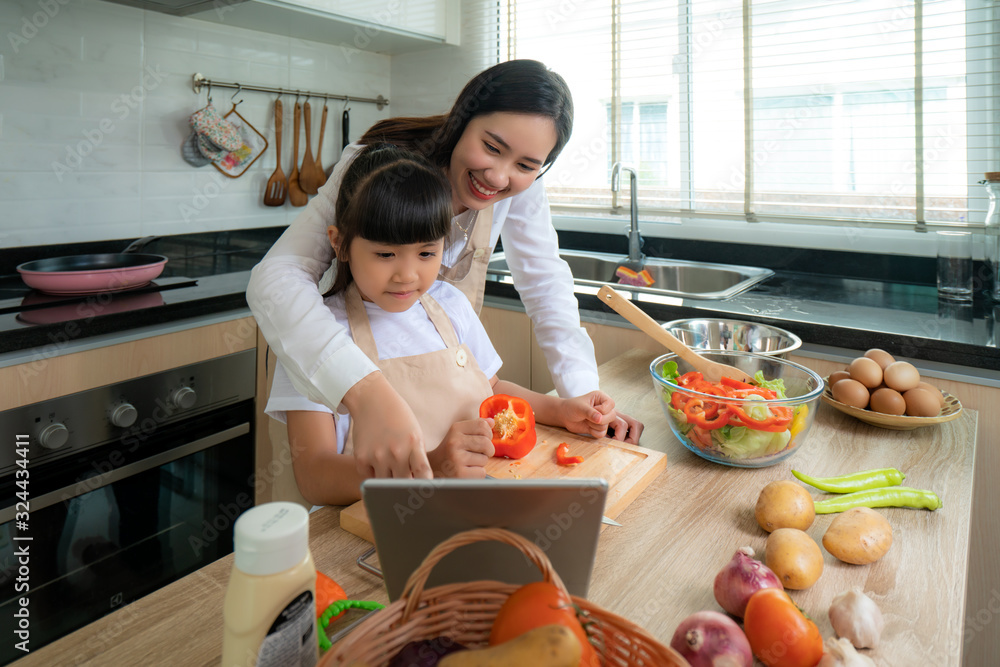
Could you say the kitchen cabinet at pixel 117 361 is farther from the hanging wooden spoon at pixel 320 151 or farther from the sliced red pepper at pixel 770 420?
the sliced red pepper at pixel 770 420

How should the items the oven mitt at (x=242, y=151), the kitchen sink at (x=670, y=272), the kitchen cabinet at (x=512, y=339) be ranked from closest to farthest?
the kitchen cabinet at (x=512, y=339), the kitchen sink at (x=670, y=272), the oven mitt at (x=242, y=151)

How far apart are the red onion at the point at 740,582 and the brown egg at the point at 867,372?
63cm

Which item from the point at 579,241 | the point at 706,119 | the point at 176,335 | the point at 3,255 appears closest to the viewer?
the point at 176,335

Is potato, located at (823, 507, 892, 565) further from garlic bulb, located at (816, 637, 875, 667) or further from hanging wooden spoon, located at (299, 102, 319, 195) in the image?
hanging wooden spoon, located at (299, 102, 319, 195)

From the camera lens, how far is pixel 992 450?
4.24 ft

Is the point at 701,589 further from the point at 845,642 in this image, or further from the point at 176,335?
the point at 176,335

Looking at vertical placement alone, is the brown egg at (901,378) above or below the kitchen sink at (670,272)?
below

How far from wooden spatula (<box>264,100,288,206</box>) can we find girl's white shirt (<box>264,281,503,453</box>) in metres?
1.32

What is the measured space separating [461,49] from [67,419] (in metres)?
2.00

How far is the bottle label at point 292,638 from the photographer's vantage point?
1.44 ft

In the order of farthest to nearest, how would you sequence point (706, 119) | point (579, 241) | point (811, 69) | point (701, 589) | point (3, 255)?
1. point (579, 241)
2. point (706, 119)
3. point (811, 69)
4. point (3, 255)
5. point (701, 589)

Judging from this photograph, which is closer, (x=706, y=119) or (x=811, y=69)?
(x=811, y=69)

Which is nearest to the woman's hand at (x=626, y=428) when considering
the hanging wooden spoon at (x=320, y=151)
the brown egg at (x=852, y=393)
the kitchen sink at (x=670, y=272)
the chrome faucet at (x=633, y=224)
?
the brown egg at (x=852, y=393)

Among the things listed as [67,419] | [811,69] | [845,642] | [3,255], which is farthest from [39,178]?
[811,69]
